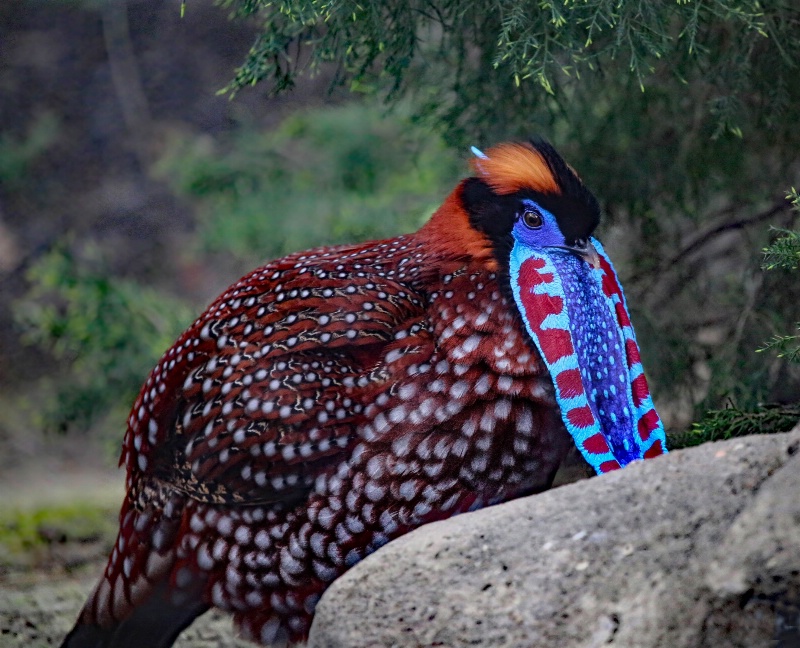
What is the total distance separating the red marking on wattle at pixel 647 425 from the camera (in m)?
2.40

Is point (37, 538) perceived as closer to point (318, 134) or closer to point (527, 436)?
point (318, 134)

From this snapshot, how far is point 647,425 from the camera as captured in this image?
94.7 inches

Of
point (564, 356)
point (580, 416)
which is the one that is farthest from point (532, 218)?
point (580, 416)

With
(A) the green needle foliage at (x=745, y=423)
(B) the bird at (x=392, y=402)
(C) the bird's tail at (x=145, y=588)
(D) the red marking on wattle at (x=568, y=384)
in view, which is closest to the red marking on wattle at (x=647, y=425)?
(B) the bird at (x=392, y=402)

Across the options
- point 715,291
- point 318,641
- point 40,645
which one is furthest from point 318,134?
point 318,641

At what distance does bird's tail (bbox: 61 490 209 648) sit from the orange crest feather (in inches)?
41.1

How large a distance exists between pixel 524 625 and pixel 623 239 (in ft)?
7.60

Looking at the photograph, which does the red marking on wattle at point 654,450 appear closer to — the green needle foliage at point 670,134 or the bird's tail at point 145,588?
the green needle foliage at point 670,134

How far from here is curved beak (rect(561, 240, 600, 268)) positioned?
2.30 metres

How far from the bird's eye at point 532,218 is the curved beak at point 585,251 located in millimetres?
80

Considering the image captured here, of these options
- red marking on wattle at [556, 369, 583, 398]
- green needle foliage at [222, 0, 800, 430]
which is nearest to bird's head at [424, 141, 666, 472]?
red marking on wattle at [556, 369, 583, 398]

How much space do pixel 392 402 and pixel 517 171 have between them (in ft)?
1.93

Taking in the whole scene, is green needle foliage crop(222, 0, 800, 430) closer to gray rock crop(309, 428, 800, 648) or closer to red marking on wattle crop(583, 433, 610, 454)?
red marking on wattle crop(583, 433, 610, 454)

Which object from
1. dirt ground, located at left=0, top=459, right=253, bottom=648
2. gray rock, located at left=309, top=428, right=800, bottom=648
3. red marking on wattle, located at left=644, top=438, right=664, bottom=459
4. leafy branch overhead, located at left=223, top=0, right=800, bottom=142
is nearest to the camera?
gray rock, located at left=309, top=428, right=800, bottom=648
